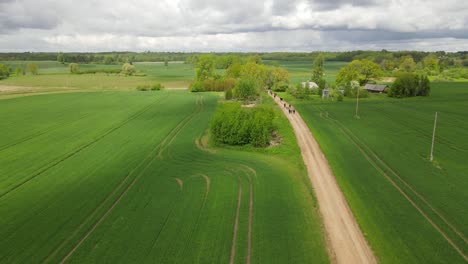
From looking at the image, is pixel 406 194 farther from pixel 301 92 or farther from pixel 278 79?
pixel 278 79

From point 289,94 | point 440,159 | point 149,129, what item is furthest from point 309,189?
point 289,94

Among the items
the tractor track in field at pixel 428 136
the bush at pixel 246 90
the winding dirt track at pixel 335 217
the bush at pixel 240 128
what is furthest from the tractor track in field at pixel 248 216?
the bush at pixel 246 90

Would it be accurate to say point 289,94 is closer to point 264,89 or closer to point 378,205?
point 264,89

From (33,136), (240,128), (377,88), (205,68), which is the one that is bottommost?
(33,136)

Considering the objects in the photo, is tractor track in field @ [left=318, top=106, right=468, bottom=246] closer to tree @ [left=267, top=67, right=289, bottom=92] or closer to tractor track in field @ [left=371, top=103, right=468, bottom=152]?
tractor track in field @ [left=371, top=103, right=468, bottom=152]

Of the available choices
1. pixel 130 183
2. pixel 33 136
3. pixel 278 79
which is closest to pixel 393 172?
pixel 130 183

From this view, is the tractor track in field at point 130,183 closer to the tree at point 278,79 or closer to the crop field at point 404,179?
the crop field at point 404,179
